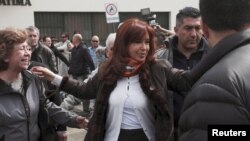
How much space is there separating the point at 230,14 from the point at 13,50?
81.9 inches

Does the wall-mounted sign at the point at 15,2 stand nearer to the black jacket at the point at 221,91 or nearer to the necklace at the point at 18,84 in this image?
the necklace at the point at 18,84

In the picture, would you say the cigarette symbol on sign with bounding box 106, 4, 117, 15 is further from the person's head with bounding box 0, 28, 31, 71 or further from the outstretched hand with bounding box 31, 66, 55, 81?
the person's head with bounding box 0, 28, 31, 71

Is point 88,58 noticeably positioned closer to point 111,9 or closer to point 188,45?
point 111,9

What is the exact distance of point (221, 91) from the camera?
155 centimetres

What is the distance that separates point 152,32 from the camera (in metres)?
3.33

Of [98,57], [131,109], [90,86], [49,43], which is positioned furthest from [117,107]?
[49,43]

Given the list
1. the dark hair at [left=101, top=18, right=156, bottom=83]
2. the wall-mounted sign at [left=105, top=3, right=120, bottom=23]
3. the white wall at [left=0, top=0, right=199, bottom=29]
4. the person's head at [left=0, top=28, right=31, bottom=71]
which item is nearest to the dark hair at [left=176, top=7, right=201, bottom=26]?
the dark hair at [left=101, top=18, right=156, bottom=83]

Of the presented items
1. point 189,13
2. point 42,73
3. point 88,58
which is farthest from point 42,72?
point 88,58

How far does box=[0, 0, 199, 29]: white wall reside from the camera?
1793 centimetres

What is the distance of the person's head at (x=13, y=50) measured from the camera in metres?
3.31

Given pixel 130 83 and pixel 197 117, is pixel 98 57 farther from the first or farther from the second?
pixel 197 117

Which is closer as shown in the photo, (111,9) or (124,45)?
(124,45)

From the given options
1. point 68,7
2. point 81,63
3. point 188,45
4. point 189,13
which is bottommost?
point 81,63

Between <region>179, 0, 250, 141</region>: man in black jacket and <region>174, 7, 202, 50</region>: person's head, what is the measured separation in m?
2.06
